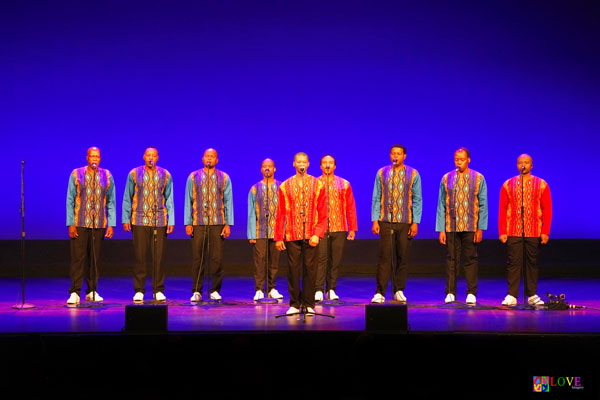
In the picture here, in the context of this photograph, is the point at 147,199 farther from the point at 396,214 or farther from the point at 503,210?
the point at 503,210

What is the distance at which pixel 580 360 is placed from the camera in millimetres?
4785

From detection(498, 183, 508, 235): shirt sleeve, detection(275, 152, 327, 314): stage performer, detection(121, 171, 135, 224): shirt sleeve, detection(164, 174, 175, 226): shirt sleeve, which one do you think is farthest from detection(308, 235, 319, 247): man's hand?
detection(121, 171, 135, 224): shirt sleeve

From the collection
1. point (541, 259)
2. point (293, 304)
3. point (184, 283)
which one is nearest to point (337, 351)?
point (293, 304)

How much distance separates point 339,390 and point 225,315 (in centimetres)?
207

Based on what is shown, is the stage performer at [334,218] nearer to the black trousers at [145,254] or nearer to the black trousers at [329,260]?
the black trousers at [329,260]

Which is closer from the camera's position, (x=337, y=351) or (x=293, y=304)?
(x=337, y=351)

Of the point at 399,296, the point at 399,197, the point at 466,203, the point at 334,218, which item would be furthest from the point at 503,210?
the point at 334,218

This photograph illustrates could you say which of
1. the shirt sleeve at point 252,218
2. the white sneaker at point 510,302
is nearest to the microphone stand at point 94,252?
the shirt sleeve at point 252,218

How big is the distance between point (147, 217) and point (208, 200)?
27.5 inches

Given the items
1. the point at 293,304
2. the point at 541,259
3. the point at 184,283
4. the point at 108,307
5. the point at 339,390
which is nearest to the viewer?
the point at 339,390

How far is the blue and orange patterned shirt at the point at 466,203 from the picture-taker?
7211mm

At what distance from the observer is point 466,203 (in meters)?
7.23

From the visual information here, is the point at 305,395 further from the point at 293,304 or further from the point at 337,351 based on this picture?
the point at 293,304

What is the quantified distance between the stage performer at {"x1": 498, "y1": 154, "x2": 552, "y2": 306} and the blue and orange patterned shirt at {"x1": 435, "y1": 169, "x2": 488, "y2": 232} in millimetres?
298
